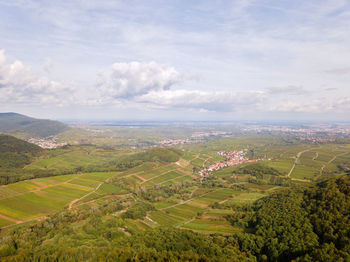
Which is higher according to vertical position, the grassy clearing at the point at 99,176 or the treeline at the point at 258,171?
the treeline at the point at 258,171

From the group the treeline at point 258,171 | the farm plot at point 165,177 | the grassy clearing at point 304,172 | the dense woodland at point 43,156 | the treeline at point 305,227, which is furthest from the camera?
the dense woodland at point 43,156

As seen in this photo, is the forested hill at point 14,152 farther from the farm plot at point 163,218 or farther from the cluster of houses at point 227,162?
the cluster of houses at point 227,162

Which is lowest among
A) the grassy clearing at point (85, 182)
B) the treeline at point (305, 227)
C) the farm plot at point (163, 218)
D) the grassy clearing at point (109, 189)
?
the farm plot at point (163, 218)

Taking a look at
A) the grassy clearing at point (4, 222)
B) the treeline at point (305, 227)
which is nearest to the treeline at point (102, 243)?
the treeline at point (305, 227)

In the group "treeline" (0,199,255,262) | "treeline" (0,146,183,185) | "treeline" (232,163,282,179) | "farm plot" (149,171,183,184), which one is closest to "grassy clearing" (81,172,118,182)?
"treeline" (0,146,183,185)

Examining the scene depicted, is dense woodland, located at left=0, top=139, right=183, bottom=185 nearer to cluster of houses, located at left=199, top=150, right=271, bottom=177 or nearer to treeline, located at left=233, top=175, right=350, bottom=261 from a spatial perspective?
cluster of houses, located at left=199, top=150, right=271, bottom=177

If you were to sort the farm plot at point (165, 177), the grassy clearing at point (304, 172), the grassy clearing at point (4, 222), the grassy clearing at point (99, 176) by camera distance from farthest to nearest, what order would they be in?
1. the farm plot at point (165, 177)
2. the grassy clearing at point (304, 172)
3. the grassy clearing at point (99, 176)
4. the grassy clearing at point (4, 222)

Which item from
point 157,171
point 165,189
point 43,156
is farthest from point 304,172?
point 43,156

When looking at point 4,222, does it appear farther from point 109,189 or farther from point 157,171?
point 157,171
